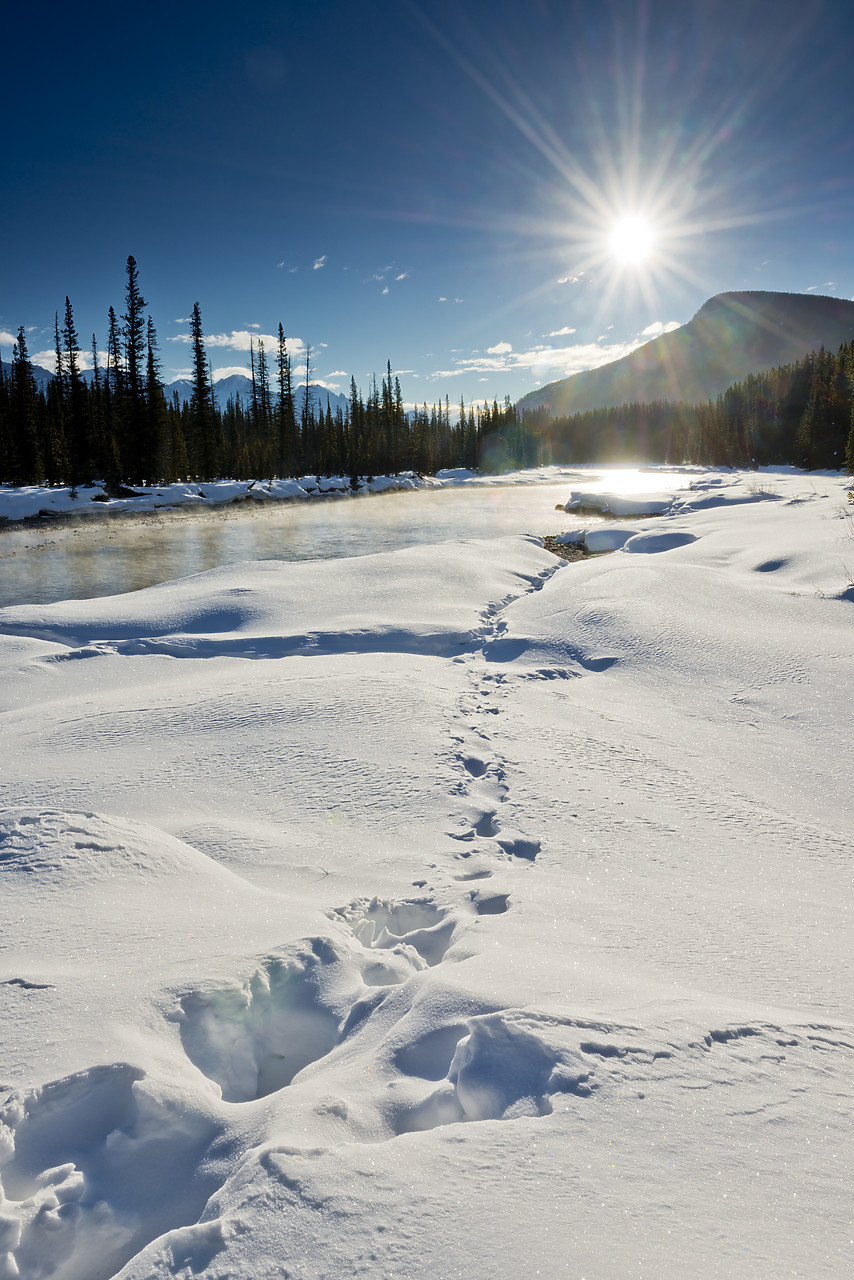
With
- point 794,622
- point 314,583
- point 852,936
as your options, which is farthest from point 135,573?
point 852,936

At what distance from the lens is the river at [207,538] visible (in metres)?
13.4

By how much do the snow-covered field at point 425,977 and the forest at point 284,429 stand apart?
1310 inches

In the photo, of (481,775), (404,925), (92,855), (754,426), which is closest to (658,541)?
(481,775)

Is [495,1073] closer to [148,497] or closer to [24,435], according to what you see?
[148,497]

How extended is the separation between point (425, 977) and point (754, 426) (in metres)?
80.6

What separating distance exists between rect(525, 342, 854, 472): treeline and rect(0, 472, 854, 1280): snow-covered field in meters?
43.6

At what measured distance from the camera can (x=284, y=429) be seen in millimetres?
51875

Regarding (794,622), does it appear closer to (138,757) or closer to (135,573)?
(138,757)

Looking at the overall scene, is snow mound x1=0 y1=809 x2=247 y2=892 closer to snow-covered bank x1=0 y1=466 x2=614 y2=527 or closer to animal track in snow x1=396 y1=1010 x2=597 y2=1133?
animal track in snow x1=396 y1=1010 x2=597 y2=1133

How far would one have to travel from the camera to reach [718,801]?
3639mm

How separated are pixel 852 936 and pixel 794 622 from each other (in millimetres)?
5174

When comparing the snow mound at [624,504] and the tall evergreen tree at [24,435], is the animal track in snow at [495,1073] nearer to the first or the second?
the snow mound at [624,504]

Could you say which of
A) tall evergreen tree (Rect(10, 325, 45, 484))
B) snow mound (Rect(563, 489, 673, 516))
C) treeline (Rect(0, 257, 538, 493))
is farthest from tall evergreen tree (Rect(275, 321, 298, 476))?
snow mound (Rect(563, 489, 673, 516))

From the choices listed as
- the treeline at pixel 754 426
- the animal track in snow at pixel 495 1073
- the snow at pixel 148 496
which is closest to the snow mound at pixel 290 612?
the animal track in snow at pixel 495 1073
